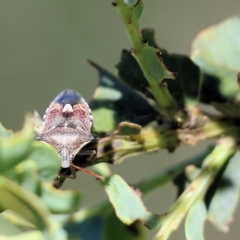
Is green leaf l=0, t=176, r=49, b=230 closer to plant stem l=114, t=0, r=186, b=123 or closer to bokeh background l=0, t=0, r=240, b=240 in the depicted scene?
plant stem l=114, t=0, r=186, b=123

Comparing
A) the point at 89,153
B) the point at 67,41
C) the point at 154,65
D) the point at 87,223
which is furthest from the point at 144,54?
the point at 67,41

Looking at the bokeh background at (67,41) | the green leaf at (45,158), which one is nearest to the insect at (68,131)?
the green leaf at (45,158)

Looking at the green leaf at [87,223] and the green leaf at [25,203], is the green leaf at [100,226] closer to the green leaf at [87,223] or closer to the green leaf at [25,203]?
the green leaf at [87,223]

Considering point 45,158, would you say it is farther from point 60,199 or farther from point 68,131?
point 68,131

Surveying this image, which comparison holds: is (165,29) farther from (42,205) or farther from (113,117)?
(42,205)

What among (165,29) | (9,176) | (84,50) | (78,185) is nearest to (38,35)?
(84,50)

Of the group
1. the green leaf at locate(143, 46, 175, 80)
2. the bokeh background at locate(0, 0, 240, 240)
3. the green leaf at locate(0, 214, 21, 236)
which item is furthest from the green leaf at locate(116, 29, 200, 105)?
the bokeh background at locate(0, 0, 240, 240)

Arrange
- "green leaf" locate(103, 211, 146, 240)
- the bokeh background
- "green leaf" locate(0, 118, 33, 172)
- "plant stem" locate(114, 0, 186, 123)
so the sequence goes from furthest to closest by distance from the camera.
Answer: the bokeh background, "green leaf" locate(103, 211, 146, 240), "plant stem" locate(114, 0, 186, 123), "green leaf" locate(0, 118, 33, 172)
